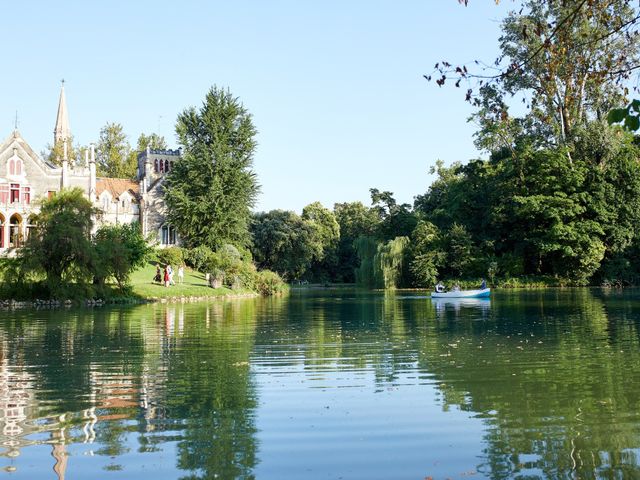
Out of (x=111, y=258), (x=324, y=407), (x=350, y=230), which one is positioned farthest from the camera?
(x=350, y=230)

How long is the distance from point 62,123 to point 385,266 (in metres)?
51.5

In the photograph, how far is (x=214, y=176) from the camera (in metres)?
65.5

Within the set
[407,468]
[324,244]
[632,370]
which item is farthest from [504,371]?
[324,244]

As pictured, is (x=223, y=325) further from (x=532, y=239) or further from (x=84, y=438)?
(x=532, y=239)

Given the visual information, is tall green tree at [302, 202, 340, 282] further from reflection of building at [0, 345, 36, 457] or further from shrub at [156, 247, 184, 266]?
reflection of building at [0, 345, 36, 457]

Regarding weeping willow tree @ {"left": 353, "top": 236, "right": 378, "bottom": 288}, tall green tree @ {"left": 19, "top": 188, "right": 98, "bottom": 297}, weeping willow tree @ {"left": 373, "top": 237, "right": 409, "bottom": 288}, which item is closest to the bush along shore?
tall green tree @ {"left": 19, "top": 188, "right": 98, "bottom": 297}

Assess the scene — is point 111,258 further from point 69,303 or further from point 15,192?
point 15,192

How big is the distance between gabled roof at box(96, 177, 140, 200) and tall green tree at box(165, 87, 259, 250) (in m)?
10.3

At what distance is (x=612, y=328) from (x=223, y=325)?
12.2m

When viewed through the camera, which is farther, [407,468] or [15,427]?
[15,427]

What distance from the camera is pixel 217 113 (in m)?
68.2

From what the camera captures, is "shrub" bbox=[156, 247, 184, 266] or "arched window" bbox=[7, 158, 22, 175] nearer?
"shrub" bbox=[156, 247, 184, 266]

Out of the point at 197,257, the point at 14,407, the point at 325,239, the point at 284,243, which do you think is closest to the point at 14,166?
the point at 197,257

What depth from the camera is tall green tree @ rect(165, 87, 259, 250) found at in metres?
65.4
